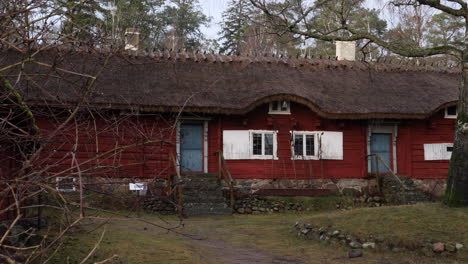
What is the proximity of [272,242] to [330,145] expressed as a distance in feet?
25.7

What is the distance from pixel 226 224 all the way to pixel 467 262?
6146 millimetres

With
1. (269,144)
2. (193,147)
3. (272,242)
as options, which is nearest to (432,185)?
(269,144)

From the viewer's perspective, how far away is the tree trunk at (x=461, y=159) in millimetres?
9938

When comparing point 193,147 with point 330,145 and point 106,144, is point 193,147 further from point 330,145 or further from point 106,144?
point 330,145

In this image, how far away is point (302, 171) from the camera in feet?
56.4

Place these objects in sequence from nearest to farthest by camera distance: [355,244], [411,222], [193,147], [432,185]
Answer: [355,244], [411,222], [193,147], [432,185]

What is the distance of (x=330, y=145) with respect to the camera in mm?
17500

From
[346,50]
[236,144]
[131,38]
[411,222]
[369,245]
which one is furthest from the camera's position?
[346,50]

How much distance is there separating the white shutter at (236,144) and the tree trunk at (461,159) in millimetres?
7731

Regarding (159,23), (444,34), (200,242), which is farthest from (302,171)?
(444,34)

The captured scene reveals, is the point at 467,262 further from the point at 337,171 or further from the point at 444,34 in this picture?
the point at 444,34

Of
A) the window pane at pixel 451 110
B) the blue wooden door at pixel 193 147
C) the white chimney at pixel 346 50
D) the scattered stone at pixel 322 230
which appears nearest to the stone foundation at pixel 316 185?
the blue wooden door at pixel 193 147

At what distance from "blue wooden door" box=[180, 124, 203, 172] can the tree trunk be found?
343 inches

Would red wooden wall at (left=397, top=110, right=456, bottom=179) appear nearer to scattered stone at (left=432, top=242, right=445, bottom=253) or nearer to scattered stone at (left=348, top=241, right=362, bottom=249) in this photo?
scattered stone at (left=348, top=241, right=362, bottom=249)
